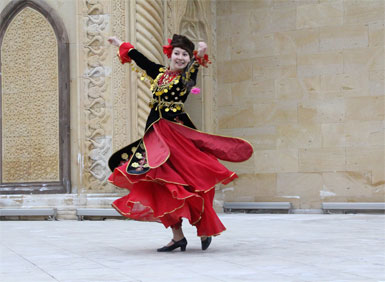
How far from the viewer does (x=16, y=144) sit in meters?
11.1

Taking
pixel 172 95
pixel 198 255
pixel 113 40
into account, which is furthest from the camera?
pixel 113 40

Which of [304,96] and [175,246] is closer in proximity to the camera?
[175,246]

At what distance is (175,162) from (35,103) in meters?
6.01

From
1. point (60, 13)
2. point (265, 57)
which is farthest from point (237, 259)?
point (265, 57)

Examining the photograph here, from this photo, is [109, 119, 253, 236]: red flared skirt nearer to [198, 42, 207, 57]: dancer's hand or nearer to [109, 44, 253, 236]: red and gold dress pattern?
[109, 44, 253, 236]: red and gold dress pattern

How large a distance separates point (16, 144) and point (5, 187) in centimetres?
72

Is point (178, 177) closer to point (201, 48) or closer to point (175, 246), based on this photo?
point (175, 246)

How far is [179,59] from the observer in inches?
224

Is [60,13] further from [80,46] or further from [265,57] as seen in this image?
[265,57]

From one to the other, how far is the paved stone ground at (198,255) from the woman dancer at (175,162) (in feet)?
0.96

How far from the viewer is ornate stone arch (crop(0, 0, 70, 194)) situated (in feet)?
34.9

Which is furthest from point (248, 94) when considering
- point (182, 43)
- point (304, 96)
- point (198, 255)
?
point (198, 255)

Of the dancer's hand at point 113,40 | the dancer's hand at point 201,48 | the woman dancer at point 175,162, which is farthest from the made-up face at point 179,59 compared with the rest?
the dancer's hand at point 113,40

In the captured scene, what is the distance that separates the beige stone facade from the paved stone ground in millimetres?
2867
